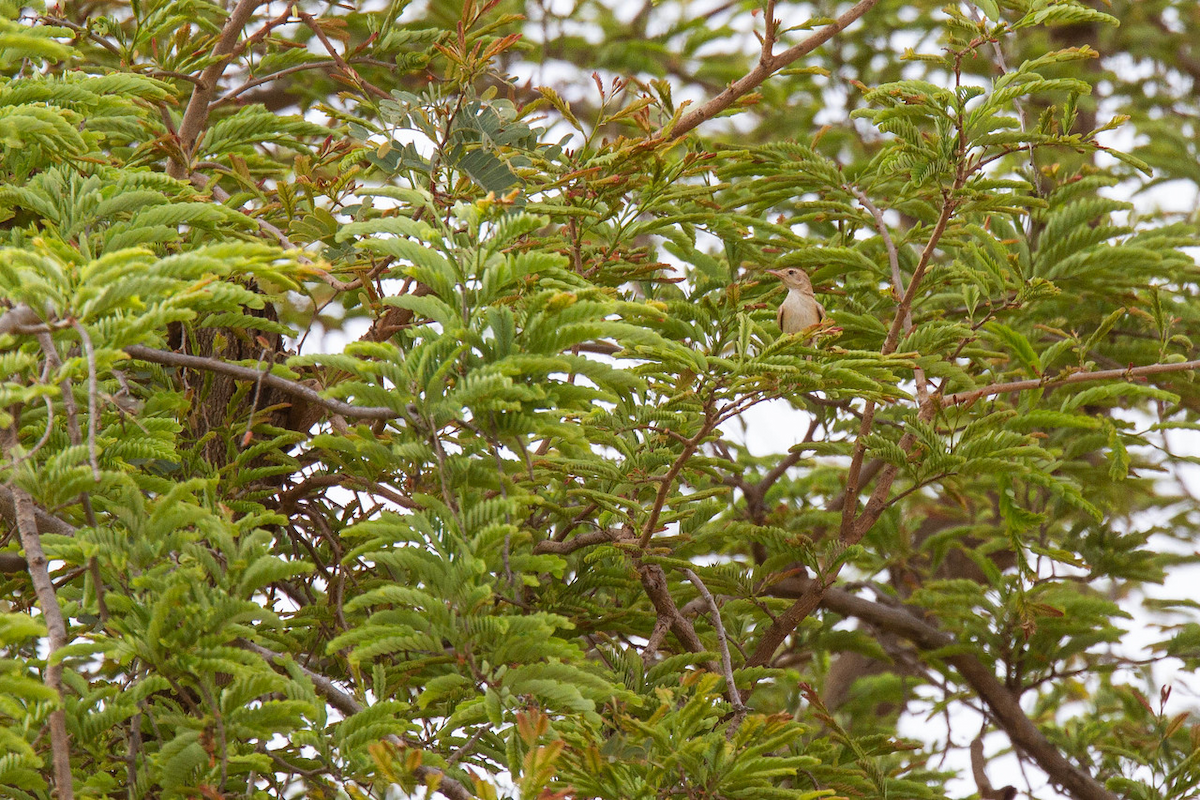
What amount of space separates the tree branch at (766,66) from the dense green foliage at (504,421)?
0.14 ft

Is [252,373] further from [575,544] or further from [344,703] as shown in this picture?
[575,544]

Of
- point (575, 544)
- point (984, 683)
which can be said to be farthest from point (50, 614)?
point (984, 683)

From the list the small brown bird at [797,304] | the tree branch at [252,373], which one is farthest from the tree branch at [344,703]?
the small brown bird at [797,304]

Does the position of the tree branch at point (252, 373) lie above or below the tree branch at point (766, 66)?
below

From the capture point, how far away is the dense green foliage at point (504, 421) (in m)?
2.30

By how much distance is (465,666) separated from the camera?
2389 mm

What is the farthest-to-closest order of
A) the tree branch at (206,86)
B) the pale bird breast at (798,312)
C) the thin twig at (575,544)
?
1. the pale bird breast at (798,312)
2. the tree branch at (206,86)
3. the thin twig at (575,544)

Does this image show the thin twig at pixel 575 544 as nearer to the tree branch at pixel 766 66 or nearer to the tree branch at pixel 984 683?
the tree branch at pixel 766 66

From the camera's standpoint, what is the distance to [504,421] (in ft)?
7.90

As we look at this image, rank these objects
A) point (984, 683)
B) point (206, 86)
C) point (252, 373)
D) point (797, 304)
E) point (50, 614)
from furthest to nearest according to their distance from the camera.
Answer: point (984, 683) → point (797, 304) → point (206, 86) → point (252, 373) → point (50, 614)

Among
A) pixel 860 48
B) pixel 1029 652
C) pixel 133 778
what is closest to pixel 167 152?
pixel 133 778

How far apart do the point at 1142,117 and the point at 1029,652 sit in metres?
3.35

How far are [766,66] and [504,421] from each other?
1551 mm

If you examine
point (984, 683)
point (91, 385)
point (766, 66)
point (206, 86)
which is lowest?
point (91, 385)
